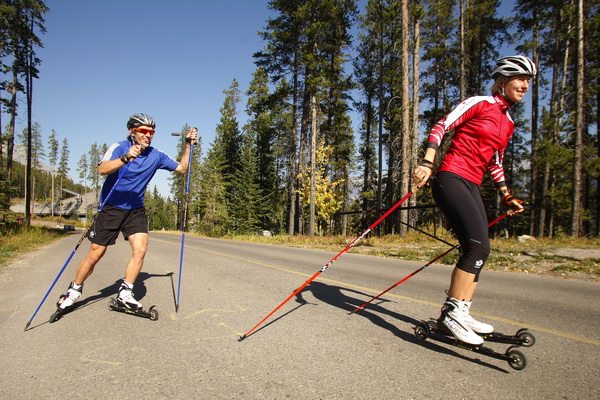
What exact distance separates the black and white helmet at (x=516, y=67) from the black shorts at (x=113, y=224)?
4.42 meters

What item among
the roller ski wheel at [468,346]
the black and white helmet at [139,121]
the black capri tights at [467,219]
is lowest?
the roller ski wheel at [468,346]

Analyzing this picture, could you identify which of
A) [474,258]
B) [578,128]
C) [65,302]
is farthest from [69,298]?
[578,128]

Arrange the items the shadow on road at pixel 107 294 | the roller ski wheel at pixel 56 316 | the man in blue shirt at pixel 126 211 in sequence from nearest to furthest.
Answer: the roller ski wheel at pixel 56 316 < the man in blue shirt at pixel 126 211 < the shadow on road at pixel 107 294

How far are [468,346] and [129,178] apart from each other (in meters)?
4.14

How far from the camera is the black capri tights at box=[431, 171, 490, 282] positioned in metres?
2.84

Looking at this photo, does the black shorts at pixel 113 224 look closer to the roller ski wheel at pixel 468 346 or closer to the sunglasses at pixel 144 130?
the sunglasses at pixel 144 130

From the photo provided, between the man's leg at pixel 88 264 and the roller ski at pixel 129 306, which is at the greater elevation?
the man's leg at pixel 88 264

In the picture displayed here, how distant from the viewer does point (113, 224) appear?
4.07 meters

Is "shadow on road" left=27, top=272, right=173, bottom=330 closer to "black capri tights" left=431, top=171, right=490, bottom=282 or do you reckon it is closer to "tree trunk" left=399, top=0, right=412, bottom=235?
"black capri tights" left=431, top=171, right=490, bottom=282

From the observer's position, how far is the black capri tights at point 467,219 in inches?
112

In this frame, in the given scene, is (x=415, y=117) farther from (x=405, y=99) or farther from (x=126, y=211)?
(x=126, y=211)

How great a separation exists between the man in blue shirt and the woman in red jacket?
3.32 meters

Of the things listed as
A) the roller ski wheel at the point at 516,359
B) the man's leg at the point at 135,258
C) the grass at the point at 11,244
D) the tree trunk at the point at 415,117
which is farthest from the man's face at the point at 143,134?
the tree trunk at the point at 415,117

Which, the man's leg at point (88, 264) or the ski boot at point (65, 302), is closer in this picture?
the ski boot at point (65, 302)
